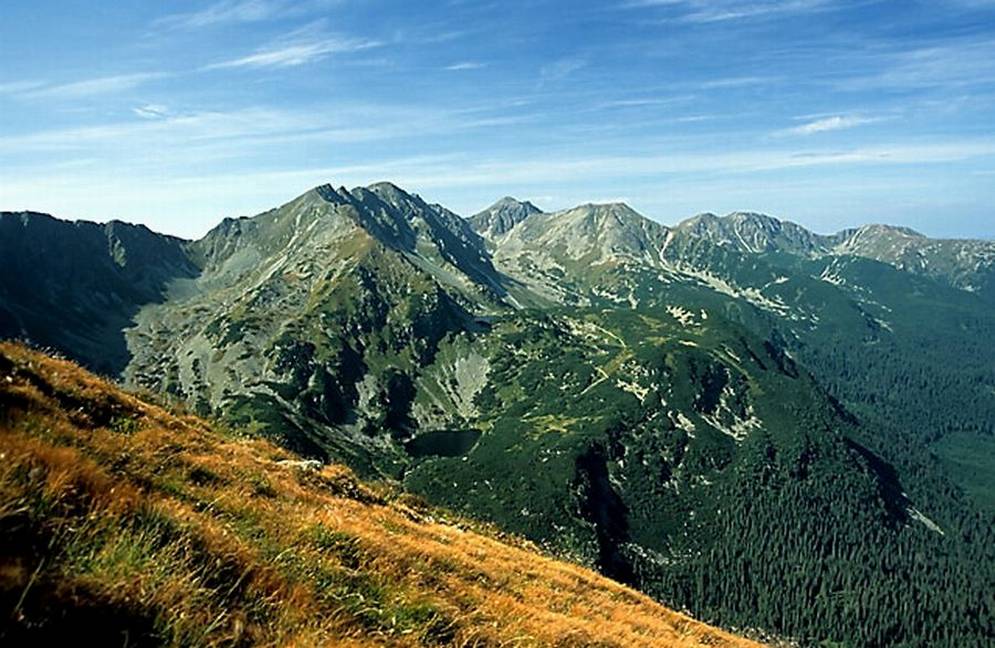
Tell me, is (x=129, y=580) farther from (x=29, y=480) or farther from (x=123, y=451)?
(x=123, y=451)

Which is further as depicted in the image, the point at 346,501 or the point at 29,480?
the point at 346,501

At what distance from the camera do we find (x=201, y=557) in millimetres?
8555

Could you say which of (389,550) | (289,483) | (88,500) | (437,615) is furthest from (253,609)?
(289,483)

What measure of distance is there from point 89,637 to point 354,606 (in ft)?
15.0

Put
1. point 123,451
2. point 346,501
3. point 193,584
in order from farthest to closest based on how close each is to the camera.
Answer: point 346,501 → point 123,451 → point 193,584

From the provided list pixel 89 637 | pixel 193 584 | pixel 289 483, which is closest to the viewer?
pixel 89 637

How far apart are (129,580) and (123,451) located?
7.57 metres

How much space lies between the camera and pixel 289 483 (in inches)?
796

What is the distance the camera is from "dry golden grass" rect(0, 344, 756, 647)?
21.2 ft

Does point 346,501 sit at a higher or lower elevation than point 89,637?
lower

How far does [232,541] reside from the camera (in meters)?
9.70

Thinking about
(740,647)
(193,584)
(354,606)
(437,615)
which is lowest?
(740,647)

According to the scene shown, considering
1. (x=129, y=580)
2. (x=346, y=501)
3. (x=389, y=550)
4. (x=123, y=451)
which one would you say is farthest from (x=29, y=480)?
(x=346, y=501)

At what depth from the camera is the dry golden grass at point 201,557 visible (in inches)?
255
